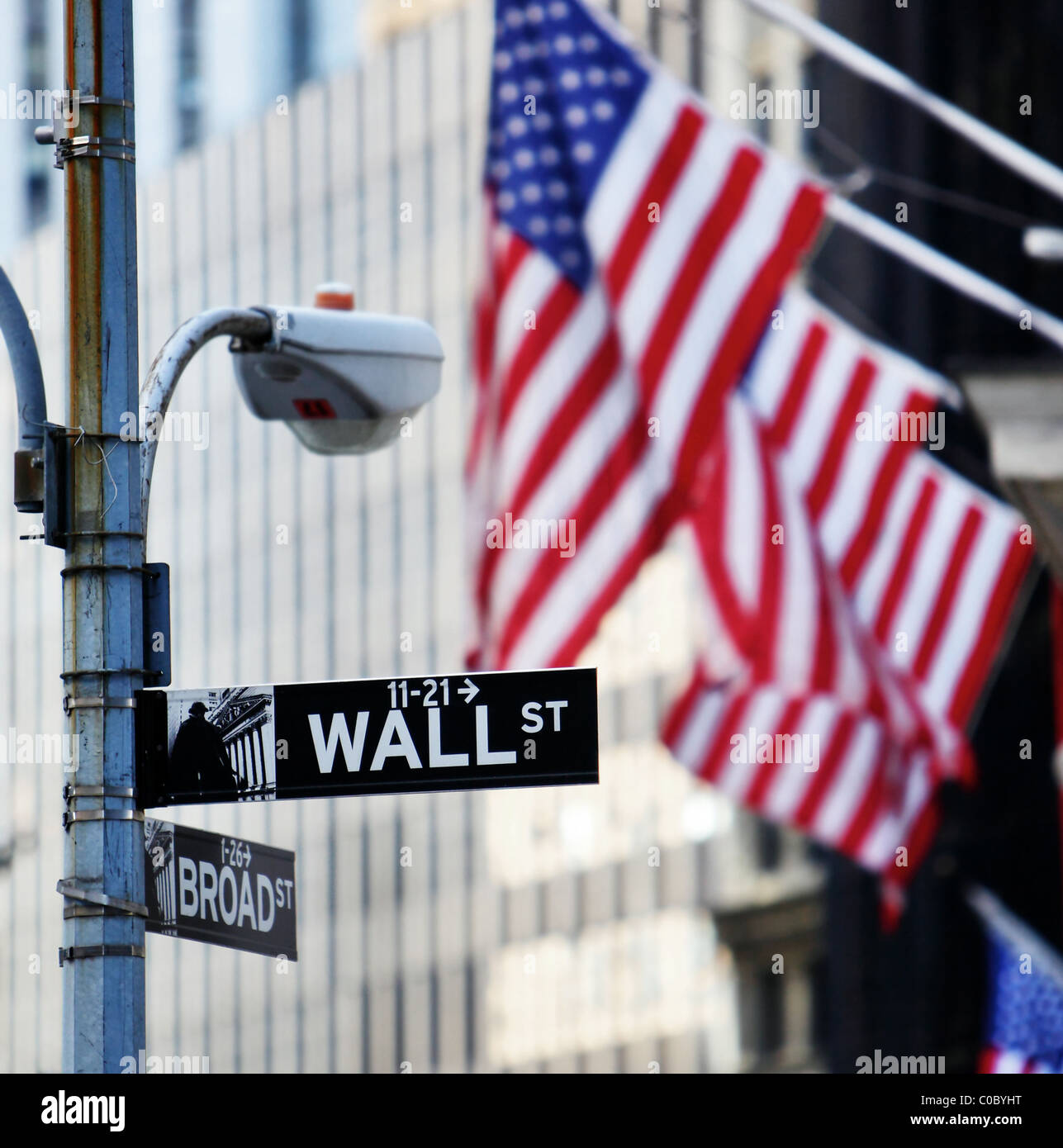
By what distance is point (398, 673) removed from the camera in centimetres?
6969

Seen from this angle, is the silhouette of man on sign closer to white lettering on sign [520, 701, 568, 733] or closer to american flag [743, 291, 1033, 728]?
white lettering on sign [520, 701, 568, 733]

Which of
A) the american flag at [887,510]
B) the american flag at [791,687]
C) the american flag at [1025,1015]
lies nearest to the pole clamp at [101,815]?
Answer: the american flag at [887,510]

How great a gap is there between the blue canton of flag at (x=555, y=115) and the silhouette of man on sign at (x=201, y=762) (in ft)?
41.4

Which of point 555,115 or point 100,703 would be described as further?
point 555,115

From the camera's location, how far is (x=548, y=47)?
68.5 feet

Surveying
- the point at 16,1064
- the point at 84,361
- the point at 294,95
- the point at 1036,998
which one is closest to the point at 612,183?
the point at 1036,998

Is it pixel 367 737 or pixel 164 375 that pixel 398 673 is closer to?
pixel 164 375

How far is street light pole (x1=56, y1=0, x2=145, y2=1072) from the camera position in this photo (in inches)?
336

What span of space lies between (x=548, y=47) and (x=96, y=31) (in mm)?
12017

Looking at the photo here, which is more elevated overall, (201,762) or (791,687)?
(201,762)

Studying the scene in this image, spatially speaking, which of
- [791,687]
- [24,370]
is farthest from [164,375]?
[791,687]

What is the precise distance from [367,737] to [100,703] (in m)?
0.84

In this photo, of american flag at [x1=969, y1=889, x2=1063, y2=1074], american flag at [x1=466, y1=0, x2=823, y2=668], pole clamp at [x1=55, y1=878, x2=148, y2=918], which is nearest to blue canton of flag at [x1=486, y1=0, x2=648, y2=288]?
american flag at [x1=466, y1=0, x2=823, y2=668]

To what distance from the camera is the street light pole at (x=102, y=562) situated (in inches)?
336
